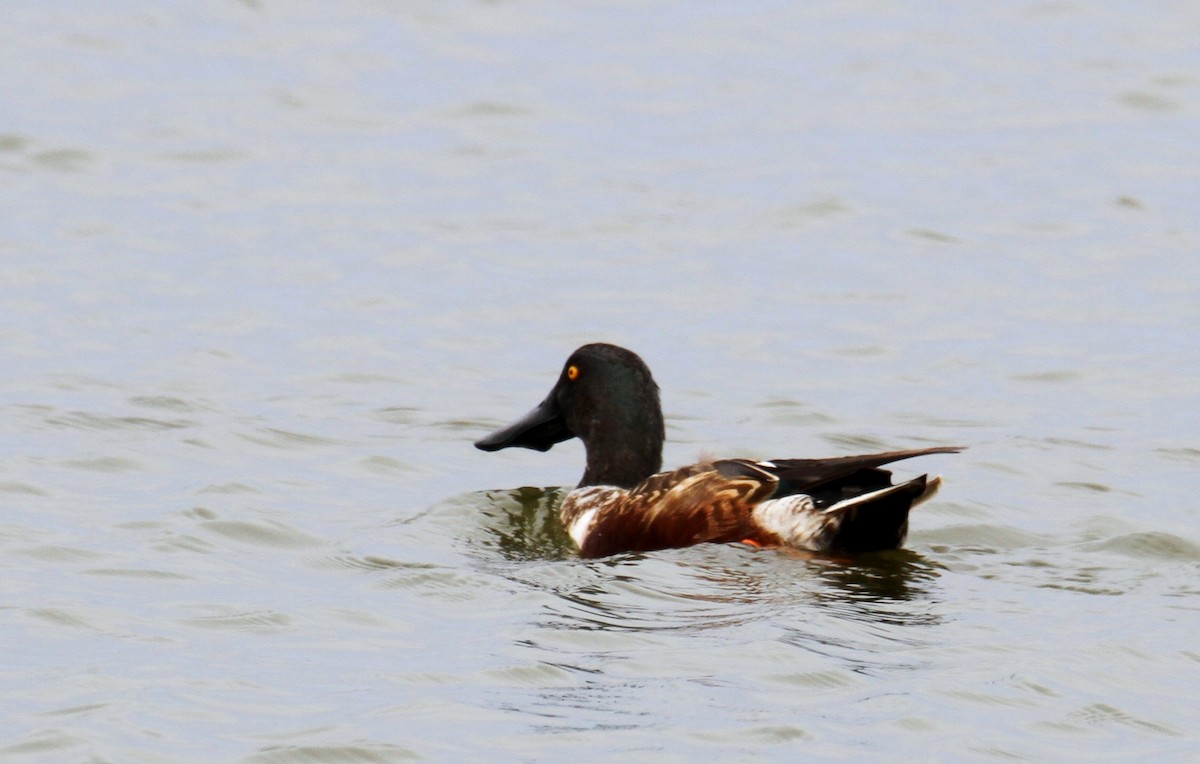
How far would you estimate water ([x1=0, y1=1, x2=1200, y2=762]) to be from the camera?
7.25 metres

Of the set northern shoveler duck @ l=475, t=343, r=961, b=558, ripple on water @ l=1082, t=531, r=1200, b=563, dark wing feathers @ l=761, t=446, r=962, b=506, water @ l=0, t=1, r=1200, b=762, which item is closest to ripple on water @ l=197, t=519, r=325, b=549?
water @ l=0, t=1, r=1200, b=762

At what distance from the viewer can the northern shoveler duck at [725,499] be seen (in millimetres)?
9102

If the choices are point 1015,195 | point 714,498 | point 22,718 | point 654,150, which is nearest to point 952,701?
point 714,498

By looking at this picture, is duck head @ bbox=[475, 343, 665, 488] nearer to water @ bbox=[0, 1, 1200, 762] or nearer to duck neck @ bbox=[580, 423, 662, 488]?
duck neck @ bbox=[580, 423, 662, 488]

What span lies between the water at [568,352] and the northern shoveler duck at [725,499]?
21 centimetres

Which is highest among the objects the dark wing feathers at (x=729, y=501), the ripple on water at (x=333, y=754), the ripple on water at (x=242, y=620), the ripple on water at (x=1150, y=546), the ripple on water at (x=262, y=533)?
the dark wing feathers at (x=729, y=501)

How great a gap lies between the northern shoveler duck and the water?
0.69ft

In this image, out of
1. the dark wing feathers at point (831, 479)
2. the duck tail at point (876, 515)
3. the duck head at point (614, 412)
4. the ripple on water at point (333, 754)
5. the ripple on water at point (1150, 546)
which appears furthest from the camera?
the duck head at point (614, 412)

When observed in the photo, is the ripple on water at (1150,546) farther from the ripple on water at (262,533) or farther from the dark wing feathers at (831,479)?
the ripple on water at (262,533)

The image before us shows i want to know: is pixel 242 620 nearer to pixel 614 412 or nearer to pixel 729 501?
pixel 729 501

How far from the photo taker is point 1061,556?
9.62 metres

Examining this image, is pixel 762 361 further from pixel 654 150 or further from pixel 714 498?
pixel 654 150

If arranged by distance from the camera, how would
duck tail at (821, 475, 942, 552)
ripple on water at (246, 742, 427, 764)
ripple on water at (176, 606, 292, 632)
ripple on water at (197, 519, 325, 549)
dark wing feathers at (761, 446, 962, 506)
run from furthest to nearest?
1. ripple on water at (197, 519, 325, 549)
2. dark wing feathers at (761, 446, 962, 506)
3. duck tail at (821, 475, 942, 552)
4. ripple on water at (176, 606, 292, 632)
5. ripple on water at (246, 742, 427, 764)

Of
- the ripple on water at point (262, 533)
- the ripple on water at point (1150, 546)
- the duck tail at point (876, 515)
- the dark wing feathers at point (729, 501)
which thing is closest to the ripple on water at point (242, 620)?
the ripple on water at point (262, 533)
